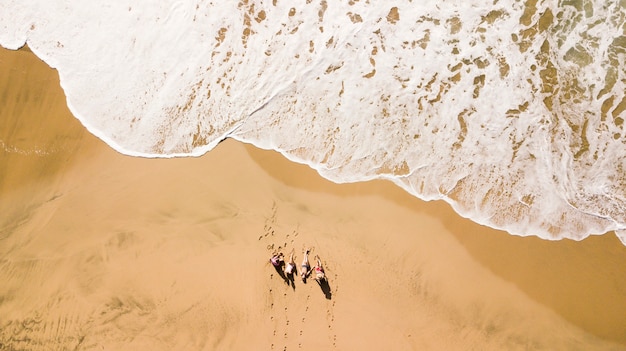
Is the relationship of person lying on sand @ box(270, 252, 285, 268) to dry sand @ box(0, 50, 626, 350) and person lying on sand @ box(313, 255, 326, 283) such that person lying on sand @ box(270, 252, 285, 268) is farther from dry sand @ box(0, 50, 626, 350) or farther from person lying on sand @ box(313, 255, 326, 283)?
person lying on sand @ box(313, 255, 326, 283)

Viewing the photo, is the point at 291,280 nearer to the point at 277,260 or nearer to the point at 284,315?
the point at 277,260

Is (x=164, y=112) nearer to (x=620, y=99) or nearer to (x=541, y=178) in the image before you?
(x=541, y=178)

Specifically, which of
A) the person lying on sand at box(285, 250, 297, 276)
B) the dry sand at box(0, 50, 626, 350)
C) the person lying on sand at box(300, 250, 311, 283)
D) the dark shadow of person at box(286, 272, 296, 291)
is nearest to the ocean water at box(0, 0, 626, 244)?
the dry sand at box(0, 50, 626, 350)

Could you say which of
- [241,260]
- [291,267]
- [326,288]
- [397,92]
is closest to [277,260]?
[291,267]

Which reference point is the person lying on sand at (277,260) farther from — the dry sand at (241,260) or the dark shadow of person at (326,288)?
the dark shadow of person at (326,288)

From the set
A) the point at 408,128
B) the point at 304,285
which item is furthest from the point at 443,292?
the point at 408,128
